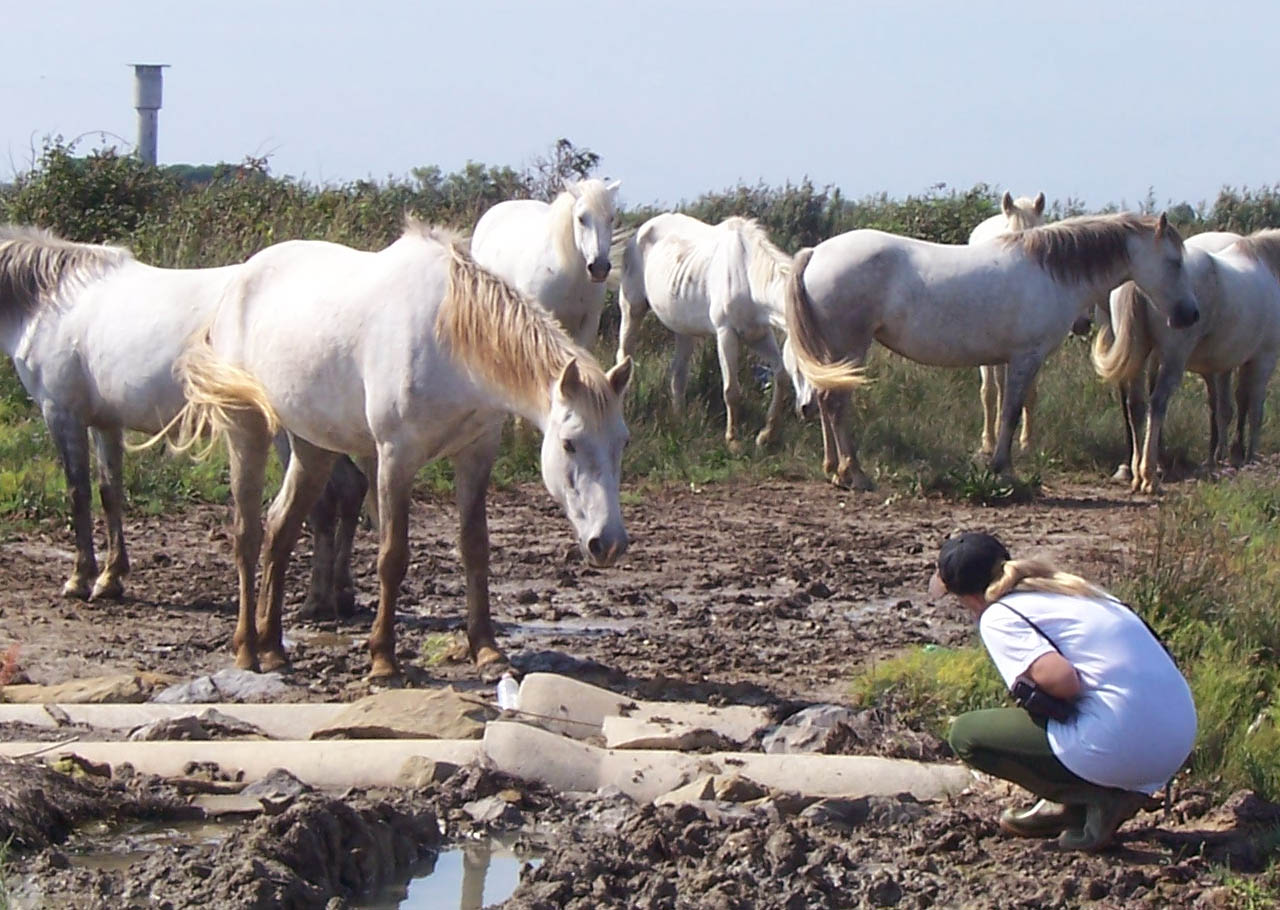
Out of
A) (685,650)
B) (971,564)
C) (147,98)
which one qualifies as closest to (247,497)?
(685,650)

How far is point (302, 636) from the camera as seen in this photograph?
816 centimetres

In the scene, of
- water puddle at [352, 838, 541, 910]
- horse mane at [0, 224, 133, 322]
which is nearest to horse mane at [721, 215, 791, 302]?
horse mane at [0, 224, 133, 322]

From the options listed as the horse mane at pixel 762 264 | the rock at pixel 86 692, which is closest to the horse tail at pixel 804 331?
the horse mane at pixel 762 264

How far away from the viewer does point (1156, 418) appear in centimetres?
1275

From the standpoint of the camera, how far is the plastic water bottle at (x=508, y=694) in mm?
6453

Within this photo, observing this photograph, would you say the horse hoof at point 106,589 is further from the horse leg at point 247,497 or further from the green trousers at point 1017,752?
the green trousers at point 1017,752

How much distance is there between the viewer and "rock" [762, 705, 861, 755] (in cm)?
605

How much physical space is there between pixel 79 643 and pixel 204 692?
1.44 meters

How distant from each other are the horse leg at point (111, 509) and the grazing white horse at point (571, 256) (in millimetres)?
3692

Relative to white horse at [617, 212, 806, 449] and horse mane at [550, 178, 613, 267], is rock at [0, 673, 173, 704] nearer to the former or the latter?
horse mane at [550, 178, 613, 267]

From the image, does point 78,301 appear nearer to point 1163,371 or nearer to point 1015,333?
point 1015,333

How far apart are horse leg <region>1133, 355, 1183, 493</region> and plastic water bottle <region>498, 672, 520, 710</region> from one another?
7191 mm

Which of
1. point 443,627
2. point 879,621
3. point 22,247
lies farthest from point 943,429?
point 22,247

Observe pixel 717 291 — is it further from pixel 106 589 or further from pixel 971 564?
pixel 971 564
